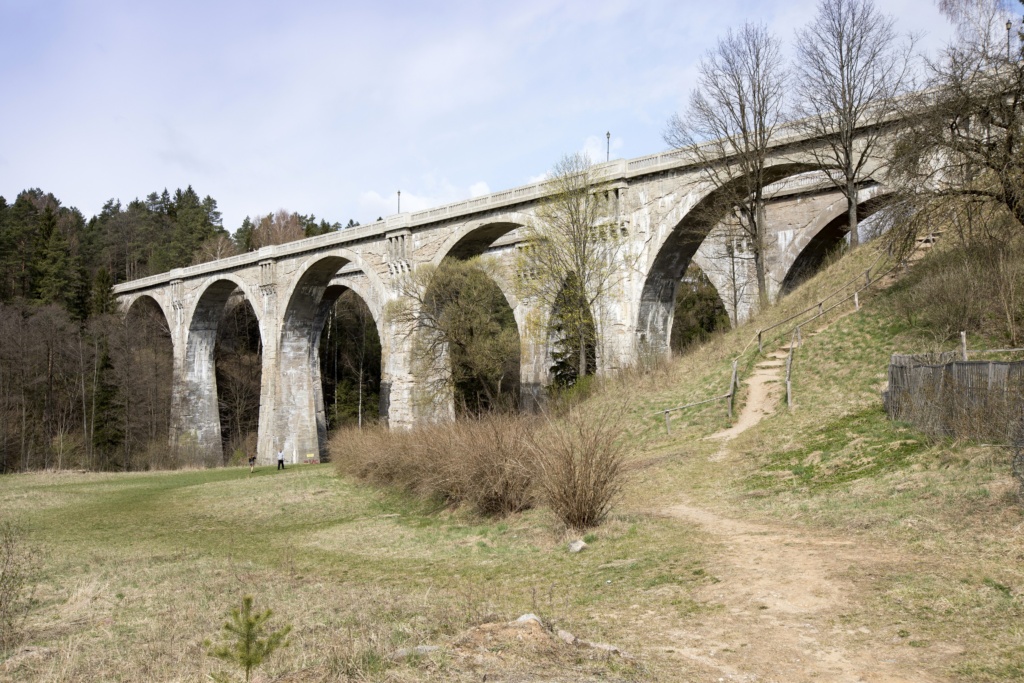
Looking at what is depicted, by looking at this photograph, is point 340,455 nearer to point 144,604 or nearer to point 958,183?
point 144,604

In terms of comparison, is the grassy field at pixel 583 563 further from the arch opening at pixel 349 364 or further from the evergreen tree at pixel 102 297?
the evergreen tree at pixel 102 297

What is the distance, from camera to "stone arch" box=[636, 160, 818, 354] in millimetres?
23016

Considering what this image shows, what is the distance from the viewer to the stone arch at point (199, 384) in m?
46.8

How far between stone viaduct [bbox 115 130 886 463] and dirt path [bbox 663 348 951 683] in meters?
15.6

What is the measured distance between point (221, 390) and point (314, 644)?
55011mm

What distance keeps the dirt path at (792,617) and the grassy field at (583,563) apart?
0.07 meters

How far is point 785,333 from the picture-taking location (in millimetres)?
19734

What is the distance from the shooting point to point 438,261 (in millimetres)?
31047

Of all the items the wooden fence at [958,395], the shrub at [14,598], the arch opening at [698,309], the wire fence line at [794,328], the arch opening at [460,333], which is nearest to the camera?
the shrub at [14,598]

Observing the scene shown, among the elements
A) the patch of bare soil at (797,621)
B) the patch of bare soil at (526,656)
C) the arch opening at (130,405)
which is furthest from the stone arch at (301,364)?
the patch of bare soil at (526,656)

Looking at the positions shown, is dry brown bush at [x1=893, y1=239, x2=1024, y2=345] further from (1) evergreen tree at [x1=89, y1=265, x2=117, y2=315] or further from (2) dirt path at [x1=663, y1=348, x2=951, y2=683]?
(1) evergreen tree at [x1=89, y1=265, x2=117, y2=315]

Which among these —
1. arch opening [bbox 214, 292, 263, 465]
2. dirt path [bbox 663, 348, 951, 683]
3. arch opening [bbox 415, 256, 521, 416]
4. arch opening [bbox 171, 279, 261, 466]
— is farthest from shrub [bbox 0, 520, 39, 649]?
arch opening [bbox 214, 292, 263, 465]

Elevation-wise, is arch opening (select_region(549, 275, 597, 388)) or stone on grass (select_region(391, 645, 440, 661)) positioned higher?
arch opening (select_region(549, 275, 597, 388))

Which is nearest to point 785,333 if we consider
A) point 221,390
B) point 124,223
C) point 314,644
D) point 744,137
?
point 744,137
